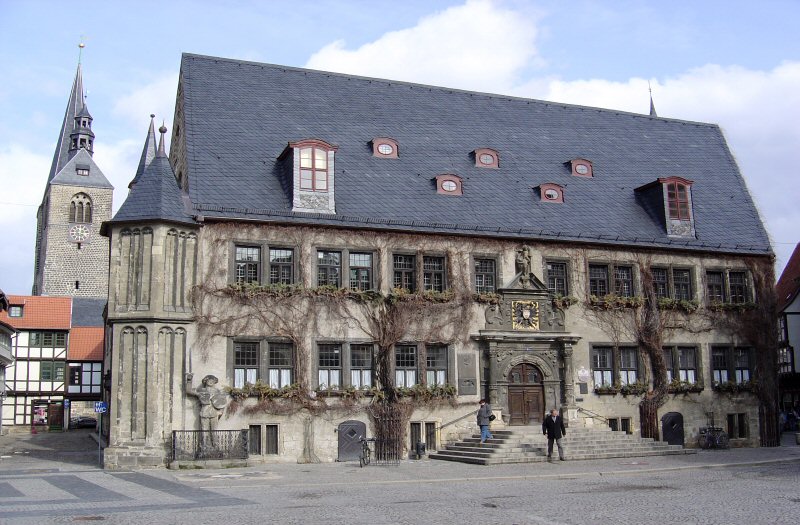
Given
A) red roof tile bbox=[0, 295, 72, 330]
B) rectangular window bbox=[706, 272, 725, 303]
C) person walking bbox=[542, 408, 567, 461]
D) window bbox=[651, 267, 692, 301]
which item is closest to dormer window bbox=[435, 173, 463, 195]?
window bbox=[651, 267, 692, 301]

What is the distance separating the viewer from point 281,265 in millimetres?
25781

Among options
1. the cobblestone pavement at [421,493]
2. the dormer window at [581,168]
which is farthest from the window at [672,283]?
Answer: the cobblestone pavement at [421,493]

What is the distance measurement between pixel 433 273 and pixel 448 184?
356 cm

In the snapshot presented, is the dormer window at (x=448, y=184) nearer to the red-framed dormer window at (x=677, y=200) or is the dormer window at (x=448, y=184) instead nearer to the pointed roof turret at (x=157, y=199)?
the red-framed dormer window at (x=677, y=200)

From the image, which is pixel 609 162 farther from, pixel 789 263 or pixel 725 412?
pixel 789 263

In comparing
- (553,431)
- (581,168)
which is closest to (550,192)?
(581,168)

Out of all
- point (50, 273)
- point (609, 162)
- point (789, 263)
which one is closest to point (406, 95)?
point (609, 162)

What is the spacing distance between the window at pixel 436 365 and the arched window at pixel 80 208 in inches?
2563

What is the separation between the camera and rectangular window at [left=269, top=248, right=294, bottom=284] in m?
25.7

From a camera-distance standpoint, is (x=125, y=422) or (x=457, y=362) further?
(x=457, y=362)

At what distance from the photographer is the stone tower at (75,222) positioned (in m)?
80.7

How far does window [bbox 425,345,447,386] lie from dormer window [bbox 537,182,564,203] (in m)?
6.98

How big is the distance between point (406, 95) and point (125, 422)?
16365 millimetres

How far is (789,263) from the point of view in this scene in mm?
54875
